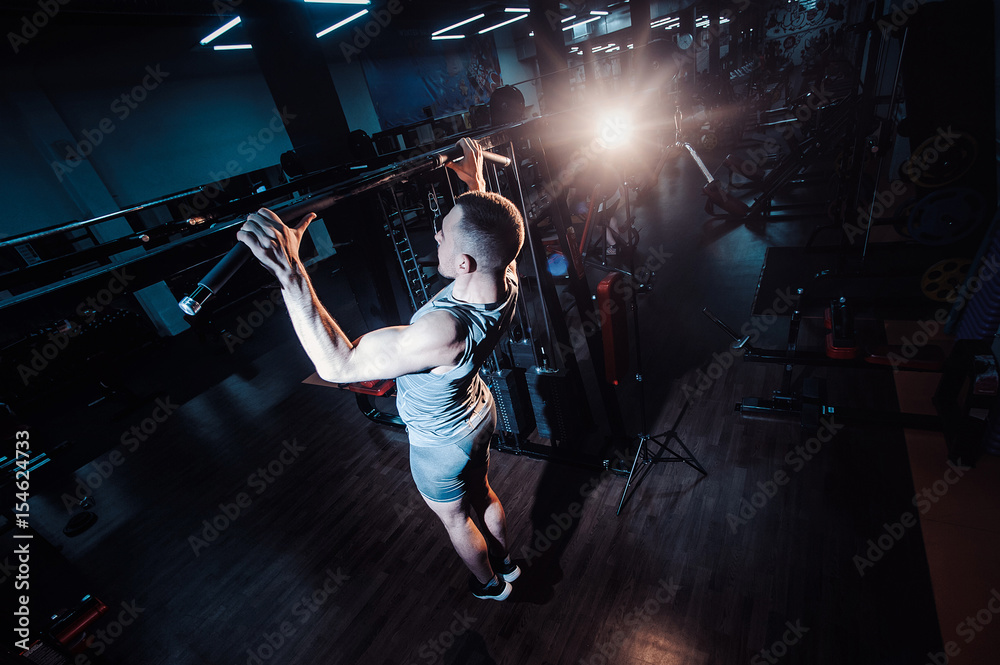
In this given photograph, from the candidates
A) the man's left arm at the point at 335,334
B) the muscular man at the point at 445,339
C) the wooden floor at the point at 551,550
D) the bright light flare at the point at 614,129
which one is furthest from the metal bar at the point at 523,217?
the man's left arm at the point at 335,334

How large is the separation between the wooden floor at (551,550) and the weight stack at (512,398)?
423mm

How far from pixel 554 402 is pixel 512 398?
1.05ft

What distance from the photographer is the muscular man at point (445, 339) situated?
1248 mm

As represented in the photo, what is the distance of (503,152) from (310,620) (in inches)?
125

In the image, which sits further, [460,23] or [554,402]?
[460,23]

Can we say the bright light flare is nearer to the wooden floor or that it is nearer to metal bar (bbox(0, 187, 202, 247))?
the wooden floor

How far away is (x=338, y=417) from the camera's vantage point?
455cm

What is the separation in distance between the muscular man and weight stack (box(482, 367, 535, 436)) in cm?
93

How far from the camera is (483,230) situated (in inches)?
59.2

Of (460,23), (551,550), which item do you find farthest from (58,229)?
(460,23)

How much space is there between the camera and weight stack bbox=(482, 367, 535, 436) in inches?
114

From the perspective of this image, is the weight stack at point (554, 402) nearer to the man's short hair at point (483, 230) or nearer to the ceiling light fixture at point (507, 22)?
the man's short hair at point (483, 230)

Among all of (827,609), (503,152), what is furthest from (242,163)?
(827,609)

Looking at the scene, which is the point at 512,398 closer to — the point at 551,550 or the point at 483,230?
the point at 551,550
